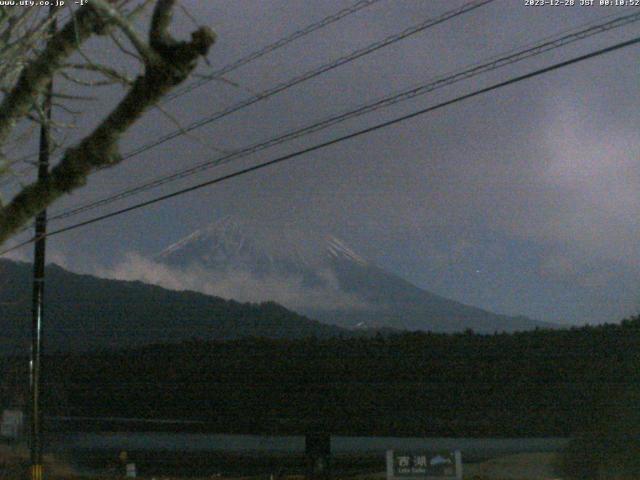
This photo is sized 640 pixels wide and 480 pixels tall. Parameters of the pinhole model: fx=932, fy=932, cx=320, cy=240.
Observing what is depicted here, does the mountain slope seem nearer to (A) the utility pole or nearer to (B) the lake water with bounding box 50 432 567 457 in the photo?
(B) the lake water with bounding box 50 432 567 457

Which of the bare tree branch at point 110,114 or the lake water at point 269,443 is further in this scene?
the lake water at point 269,443

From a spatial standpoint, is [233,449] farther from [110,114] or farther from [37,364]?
[110,114]

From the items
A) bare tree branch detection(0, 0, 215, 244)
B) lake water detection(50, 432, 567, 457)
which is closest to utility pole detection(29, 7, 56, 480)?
lake water detection(50, 432, 567, 457)

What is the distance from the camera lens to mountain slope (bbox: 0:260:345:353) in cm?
3578

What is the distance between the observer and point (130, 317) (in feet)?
127

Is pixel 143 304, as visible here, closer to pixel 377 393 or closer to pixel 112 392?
pixel 112 392

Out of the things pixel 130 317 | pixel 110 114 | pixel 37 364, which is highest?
pixel 130 317

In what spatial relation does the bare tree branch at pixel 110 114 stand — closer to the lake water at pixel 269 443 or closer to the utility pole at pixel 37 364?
the utility pole at pixel 37 364

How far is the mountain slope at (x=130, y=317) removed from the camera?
1409 inches

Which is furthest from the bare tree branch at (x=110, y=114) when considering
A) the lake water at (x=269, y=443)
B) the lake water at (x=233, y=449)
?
the lake water at (x=269, y=443)

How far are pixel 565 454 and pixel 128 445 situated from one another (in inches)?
548

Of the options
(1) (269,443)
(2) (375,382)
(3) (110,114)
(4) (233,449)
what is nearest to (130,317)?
(4) (233,449)

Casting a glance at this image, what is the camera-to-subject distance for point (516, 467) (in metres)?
19.9

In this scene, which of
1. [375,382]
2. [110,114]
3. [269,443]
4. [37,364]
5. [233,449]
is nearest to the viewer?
[110,114]
